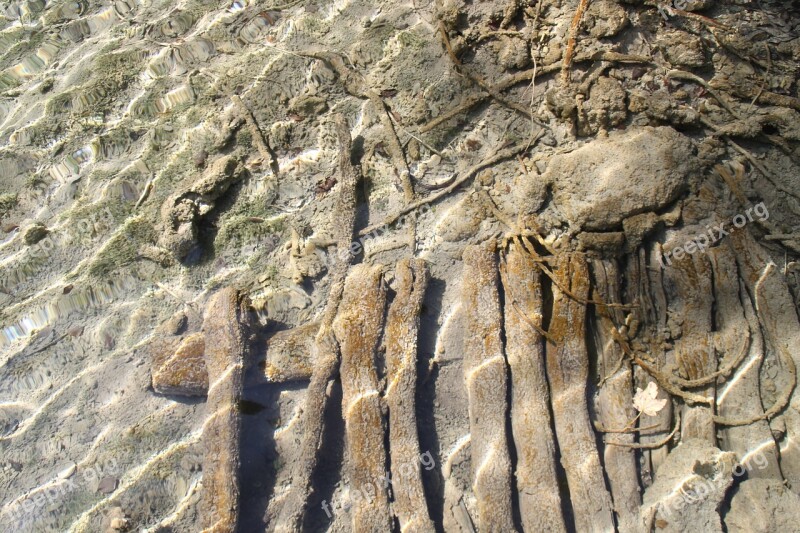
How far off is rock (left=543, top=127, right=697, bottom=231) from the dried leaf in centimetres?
99

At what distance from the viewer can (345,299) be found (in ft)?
11.6

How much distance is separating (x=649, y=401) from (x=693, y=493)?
0.52 metres

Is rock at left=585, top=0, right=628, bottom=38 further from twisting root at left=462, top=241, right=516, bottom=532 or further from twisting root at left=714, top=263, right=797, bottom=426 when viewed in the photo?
twisting root at left=714, top=263, right=797, bottom=426

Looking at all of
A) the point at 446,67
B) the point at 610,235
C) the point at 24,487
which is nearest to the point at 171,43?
the point at 446,67

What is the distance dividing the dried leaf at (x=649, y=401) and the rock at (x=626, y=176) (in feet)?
3.26

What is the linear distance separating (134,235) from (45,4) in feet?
8.87

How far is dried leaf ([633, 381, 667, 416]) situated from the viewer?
323 cm

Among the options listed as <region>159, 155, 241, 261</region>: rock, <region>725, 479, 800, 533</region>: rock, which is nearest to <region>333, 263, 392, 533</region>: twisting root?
<region>159, 155, 241, 261</region>: rock

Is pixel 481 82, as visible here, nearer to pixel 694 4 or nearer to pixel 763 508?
pixel 694 4

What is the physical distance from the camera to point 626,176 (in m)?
3.38

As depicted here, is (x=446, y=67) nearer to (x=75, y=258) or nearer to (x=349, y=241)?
(x=349, y=241)

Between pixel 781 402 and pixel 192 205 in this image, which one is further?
pixel 192 205

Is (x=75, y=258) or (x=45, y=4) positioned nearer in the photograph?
(x=75, y=258)

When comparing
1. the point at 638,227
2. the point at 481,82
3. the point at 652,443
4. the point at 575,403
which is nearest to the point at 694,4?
the point at 481,82
